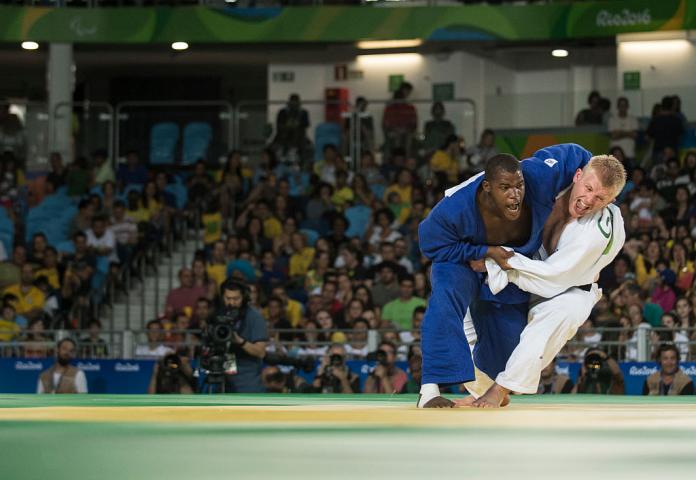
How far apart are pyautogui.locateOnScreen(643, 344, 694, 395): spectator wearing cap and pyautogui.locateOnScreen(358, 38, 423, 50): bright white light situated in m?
11.5

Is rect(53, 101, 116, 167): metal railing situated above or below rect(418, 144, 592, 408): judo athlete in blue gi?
above

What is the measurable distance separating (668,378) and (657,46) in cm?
1184

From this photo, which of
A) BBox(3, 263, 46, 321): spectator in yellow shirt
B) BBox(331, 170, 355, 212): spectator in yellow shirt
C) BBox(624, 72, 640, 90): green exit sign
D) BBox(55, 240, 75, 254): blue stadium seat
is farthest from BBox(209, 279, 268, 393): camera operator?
BBox(624, 72, 640, 90): green exit sign

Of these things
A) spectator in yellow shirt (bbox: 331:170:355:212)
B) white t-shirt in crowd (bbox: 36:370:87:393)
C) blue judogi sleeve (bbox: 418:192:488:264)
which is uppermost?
spectator in yellow shirt (bbox: 331:170:355:212)

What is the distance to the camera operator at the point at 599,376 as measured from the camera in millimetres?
10461

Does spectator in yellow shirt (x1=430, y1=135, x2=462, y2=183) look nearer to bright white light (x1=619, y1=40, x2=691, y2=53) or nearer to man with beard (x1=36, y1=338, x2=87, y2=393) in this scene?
bright white light (x1=619, y1=40, x2=691, y2=53)

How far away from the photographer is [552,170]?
18.5 feet

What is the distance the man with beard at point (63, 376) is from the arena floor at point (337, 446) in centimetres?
837

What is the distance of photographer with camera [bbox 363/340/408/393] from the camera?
36.0 ft

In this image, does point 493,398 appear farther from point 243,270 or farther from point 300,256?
point 300,256

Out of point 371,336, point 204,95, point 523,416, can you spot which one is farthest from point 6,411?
point 204,95

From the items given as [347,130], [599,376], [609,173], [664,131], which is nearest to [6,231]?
[347,130]

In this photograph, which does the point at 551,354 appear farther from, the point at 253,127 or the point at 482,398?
the point at 253,127

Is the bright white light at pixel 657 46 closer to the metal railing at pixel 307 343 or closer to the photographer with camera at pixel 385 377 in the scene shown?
the metal railing at pixel 307 343
